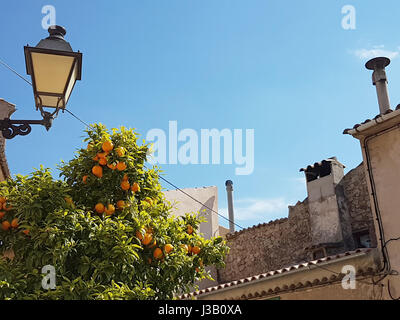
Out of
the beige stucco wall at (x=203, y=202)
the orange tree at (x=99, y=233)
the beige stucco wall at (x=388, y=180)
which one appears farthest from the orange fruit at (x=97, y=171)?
the beige stucco wall at (x=203, y=202)

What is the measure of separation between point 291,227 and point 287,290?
6.49 meters

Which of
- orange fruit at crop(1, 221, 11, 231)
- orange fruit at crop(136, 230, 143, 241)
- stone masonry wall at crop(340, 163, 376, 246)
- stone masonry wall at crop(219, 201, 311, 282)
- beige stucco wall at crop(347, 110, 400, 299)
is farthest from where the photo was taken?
stone masonry wall at crop(219, 201, 311, 282)

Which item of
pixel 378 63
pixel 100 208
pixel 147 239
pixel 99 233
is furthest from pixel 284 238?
pixel 99 233

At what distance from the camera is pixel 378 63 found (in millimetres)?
14828

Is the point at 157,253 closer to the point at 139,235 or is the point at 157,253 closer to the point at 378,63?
the point at 139,235

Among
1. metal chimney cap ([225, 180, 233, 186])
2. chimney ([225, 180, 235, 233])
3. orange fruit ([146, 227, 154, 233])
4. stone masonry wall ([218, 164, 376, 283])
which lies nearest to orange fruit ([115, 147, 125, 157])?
orange fruit ([146, 227, 154, 233])

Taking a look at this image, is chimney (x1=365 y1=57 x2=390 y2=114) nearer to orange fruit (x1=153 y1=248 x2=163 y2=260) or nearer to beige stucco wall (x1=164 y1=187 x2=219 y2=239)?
beige stucco wall (x1=164 y1=187 x2=219 y2=239)

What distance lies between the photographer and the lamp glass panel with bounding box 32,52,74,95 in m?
4.40

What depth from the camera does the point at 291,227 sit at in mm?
17891

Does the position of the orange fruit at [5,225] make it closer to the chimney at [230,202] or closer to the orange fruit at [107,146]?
the orange fruit at [107,146]

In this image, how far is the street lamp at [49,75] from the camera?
4398 millimetres

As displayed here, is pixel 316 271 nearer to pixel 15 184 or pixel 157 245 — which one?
pixel 157 245

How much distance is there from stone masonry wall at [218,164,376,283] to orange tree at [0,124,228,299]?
9.79m
